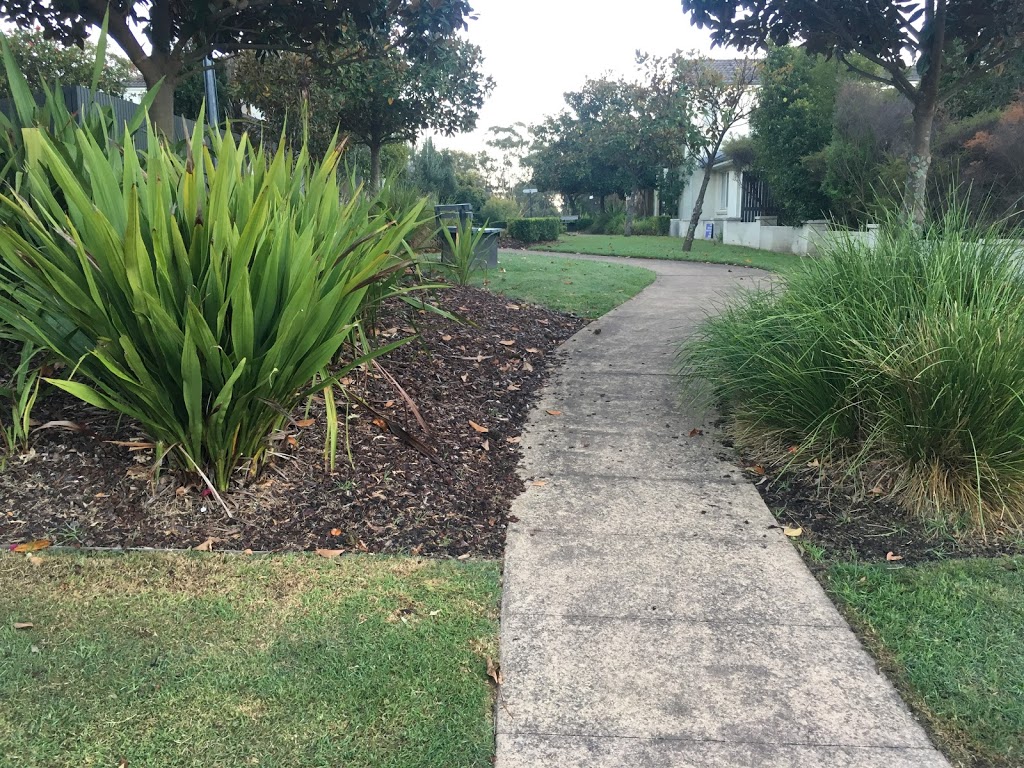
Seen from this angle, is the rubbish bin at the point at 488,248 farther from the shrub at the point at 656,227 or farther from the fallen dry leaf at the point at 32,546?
the shrub at the point at 656,227

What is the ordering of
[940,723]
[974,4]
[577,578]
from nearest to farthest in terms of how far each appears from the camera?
1. [940,723]
2. [577,578]
3. [974,4]

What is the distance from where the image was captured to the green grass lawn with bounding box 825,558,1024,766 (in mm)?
2453

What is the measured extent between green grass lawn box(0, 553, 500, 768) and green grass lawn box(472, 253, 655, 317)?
603 cm

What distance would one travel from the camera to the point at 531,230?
78.8 feet

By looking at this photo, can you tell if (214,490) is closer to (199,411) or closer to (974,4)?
(199,411)

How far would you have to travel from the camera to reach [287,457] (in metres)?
3.97

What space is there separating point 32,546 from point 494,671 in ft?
6.80

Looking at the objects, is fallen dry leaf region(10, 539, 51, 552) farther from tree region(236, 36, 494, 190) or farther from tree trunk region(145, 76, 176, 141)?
tree region(236, 36, 494, 190)

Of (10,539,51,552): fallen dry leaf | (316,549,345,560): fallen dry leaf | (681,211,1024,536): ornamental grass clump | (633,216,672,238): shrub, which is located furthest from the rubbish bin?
(633,216,672,238): shrub

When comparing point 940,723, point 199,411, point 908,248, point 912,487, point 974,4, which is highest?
point 974,4

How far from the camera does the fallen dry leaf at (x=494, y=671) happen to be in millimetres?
2672

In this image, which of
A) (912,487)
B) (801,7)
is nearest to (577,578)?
(912,487)

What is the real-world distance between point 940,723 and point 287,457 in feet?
9.70

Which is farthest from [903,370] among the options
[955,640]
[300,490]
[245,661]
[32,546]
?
[32,546]
